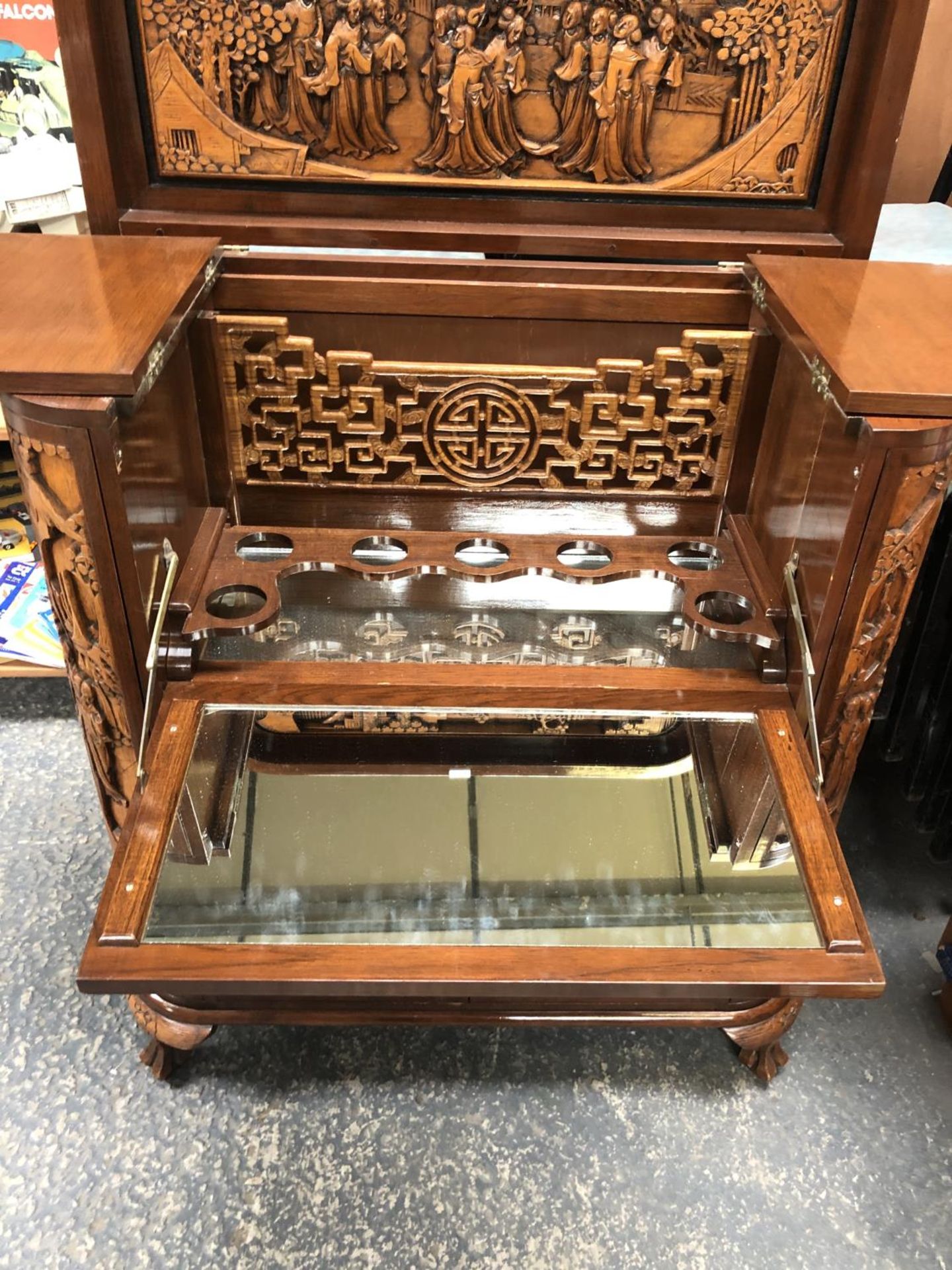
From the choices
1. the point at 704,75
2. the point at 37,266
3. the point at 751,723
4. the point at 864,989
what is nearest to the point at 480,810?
the point at 751,723

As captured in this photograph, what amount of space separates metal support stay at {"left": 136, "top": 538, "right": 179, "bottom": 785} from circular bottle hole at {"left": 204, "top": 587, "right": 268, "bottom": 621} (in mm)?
66

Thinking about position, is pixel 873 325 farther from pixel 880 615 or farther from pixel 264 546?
pixel 264 546

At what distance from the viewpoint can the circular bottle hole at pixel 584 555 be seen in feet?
3.78

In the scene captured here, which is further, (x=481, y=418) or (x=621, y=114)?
(x=481, y=418)

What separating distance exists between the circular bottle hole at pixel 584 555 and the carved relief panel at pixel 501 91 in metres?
0.39

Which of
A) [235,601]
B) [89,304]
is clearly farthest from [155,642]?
[89,304]

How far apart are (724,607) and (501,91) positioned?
0.59 metres

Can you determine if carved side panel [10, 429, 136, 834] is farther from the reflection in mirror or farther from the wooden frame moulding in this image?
the wooden frame moulding

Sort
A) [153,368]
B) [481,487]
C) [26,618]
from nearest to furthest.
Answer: [153,368]
[481,487]
[26,618]

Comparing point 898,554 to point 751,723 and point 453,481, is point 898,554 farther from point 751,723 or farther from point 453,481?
point 453,481

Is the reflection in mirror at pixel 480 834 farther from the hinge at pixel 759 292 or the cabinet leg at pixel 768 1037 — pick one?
the hinge at pixel 759 292

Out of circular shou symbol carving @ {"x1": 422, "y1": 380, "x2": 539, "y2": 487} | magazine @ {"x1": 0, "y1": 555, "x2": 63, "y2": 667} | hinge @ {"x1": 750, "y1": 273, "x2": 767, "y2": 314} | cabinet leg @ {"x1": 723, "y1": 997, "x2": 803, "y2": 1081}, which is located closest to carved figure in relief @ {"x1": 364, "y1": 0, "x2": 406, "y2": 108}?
circular shou symbol carving @ {"x1": 422, "y1": 380, "x2": 539, "y2": 487}

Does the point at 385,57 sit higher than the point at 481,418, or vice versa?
the point at 385,57

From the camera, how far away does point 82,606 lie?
908 millimetres
